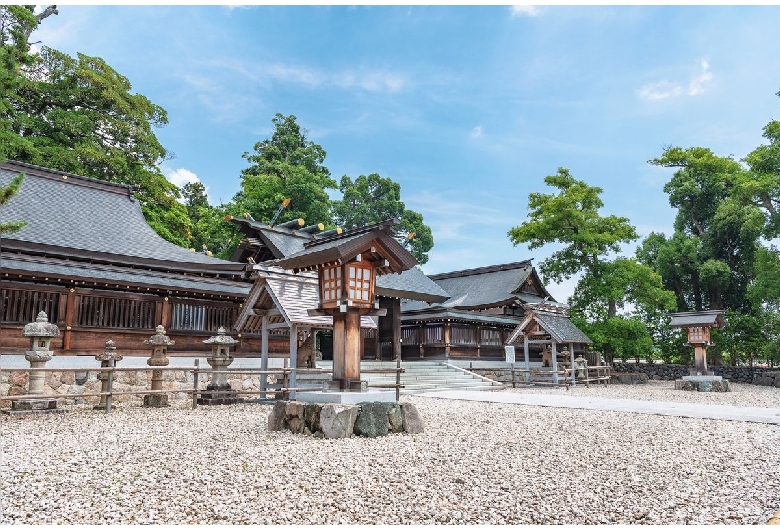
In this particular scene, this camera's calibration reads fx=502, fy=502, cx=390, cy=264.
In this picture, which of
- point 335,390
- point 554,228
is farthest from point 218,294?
point 554,228

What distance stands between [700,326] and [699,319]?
307 mm

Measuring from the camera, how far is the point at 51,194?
17422mm

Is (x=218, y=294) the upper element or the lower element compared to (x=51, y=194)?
lower

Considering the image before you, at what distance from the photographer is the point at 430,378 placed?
20406 millimetres

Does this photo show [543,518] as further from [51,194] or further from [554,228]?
[554,228]

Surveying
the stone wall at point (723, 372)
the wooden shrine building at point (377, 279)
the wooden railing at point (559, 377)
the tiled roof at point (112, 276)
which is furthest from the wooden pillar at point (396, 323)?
the stone wall at point (723, 372)

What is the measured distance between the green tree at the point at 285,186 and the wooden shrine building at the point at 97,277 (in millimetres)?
12925

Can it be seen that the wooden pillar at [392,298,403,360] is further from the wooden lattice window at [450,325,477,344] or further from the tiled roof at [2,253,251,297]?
the tiled roof at [2,253,251,297]

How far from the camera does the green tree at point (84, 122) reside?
22.3m

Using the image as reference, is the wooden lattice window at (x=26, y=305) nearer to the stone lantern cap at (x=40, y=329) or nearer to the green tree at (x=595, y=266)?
the stone lantern cap at (x=40, y=329)

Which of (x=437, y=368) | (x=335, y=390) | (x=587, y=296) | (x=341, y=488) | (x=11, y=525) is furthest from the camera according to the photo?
(x=587, y=296)

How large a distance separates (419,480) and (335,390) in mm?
3874

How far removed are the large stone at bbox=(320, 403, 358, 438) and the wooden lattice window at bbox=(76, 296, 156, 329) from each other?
32.5ft

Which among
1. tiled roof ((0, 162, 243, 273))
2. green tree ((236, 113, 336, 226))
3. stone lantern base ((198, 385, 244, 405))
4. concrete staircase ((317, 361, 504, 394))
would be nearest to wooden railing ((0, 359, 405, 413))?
stone lantern base ((198, 385, 244, 405))
